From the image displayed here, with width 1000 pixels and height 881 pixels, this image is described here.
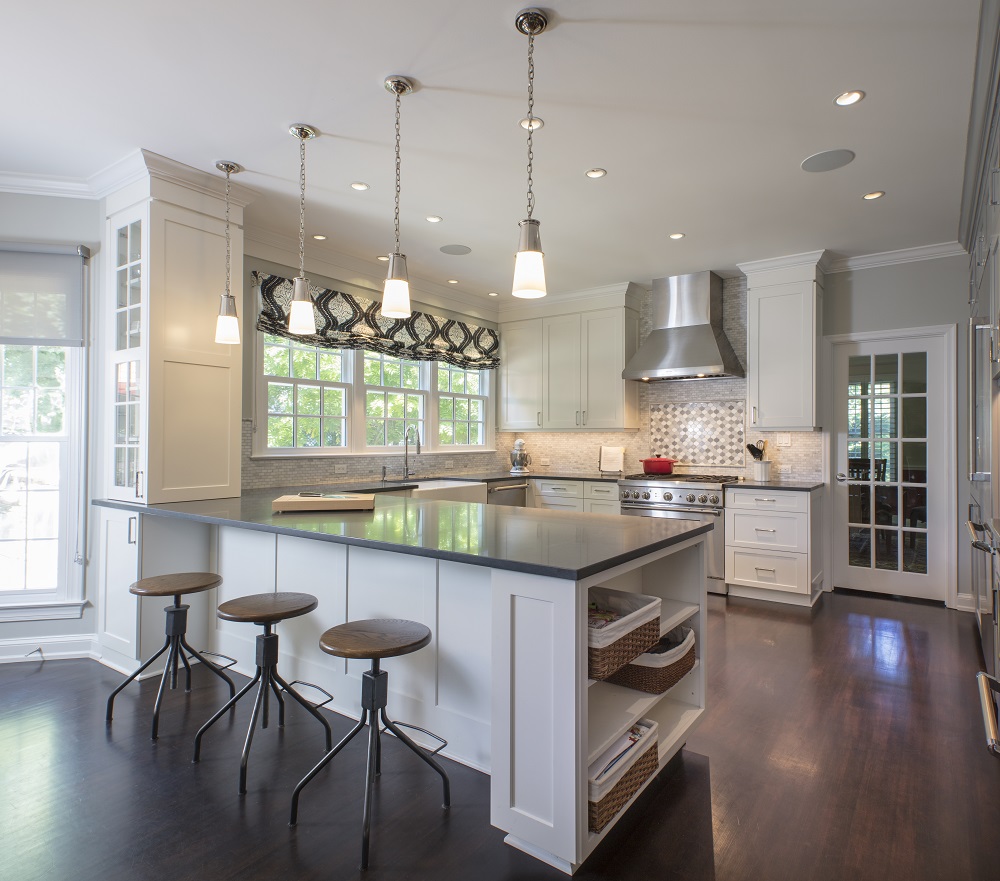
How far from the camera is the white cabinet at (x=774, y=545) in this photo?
4.53m

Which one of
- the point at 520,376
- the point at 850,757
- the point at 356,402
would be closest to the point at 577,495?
the point at 520,376

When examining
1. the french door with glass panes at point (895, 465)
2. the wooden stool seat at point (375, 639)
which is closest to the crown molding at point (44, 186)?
the wooden stool seat at point (375, 639)

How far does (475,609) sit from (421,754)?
51cm

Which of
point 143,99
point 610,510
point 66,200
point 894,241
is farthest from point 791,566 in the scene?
point 66,200

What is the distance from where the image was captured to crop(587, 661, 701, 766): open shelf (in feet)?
5.98

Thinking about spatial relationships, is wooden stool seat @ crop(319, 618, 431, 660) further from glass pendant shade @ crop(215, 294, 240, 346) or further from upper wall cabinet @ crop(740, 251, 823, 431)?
upper wall cabinet @ crop(740, 251, 823, 431)

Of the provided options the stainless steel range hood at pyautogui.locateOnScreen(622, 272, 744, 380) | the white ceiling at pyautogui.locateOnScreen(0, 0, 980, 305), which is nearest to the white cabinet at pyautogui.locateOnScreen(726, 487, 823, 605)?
the stainless steel range hood at pyautogui.locateOnScreen(622, 272, 744, 380)

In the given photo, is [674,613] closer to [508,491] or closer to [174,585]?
[174,585]

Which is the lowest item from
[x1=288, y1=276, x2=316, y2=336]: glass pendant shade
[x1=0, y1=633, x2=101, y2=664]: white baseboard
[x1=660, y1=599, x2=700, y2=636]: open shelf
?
[x1=0, y1=633, x2=101, y2=664]: white baseboard

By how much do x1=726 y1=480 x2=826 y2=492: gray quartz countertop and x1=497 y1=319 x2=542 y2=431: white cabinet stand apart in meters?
2.17

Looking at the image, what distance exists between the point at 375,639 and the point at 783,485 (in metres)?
3.75

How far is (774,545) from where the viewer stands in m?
4.64

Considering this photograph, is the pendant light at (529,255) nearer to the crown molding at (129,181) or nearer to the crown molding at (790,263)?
the crown molding at (129,181)

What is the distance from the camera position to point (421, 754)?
6.70 feet
